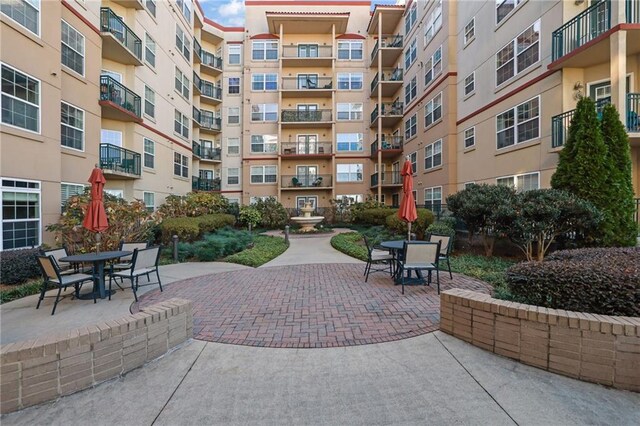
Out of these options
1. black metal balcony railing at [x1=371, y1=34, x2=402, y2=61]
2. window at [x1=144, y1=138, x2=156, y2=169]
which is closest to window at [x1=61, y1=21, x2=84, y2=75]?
window at [x1=144, y1=138, x2=156, y2=169]

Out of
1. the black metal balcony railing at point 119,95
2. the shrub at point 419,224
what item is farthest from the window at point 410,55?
the black metal balcony railing at point 119,95

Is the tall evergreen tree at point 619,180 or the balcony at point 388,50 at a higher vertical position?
the balcony at point 388,50

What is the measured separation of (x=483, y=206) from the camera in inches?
377

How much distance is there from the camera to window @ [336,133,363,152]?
27344mm

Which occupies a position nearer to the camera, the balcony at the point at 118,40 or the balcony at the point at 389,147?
the balcony at the point at 118,40

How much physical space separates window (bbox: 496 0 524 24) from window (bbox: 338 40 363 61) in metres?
15.0

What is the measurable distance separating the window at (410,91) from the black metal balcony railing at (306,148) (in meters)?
7.44

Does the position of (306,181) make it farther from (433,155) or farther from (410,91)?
(410,91)

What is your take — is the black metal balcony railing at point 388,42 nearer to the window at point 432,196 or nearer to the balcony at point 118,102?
the window at point 432,196

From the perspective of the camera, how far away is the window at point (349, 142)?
89.7ft

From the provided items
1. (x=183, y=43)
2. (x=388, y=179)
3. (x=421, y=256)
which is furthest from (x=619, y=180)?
(x=183, y=43)

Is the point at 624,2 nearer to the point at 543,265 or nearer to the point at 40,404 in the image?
the point at 543,265

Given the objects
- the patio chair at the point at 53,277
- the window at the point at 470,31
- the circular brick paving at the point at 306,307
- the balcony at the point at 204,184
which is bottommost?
the circular brick paving at the point at 306,307

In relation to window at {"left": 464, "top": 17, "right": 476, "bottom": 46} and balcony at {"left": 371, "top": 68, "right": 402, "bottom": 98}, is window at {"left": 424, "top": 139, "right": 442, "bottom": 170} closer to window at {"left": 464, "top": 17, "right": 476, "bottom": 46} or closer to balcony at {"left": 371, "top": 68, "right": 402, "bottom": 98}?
window at {"left": 464, "top": 17, "right": 476, "bottom": 46}
